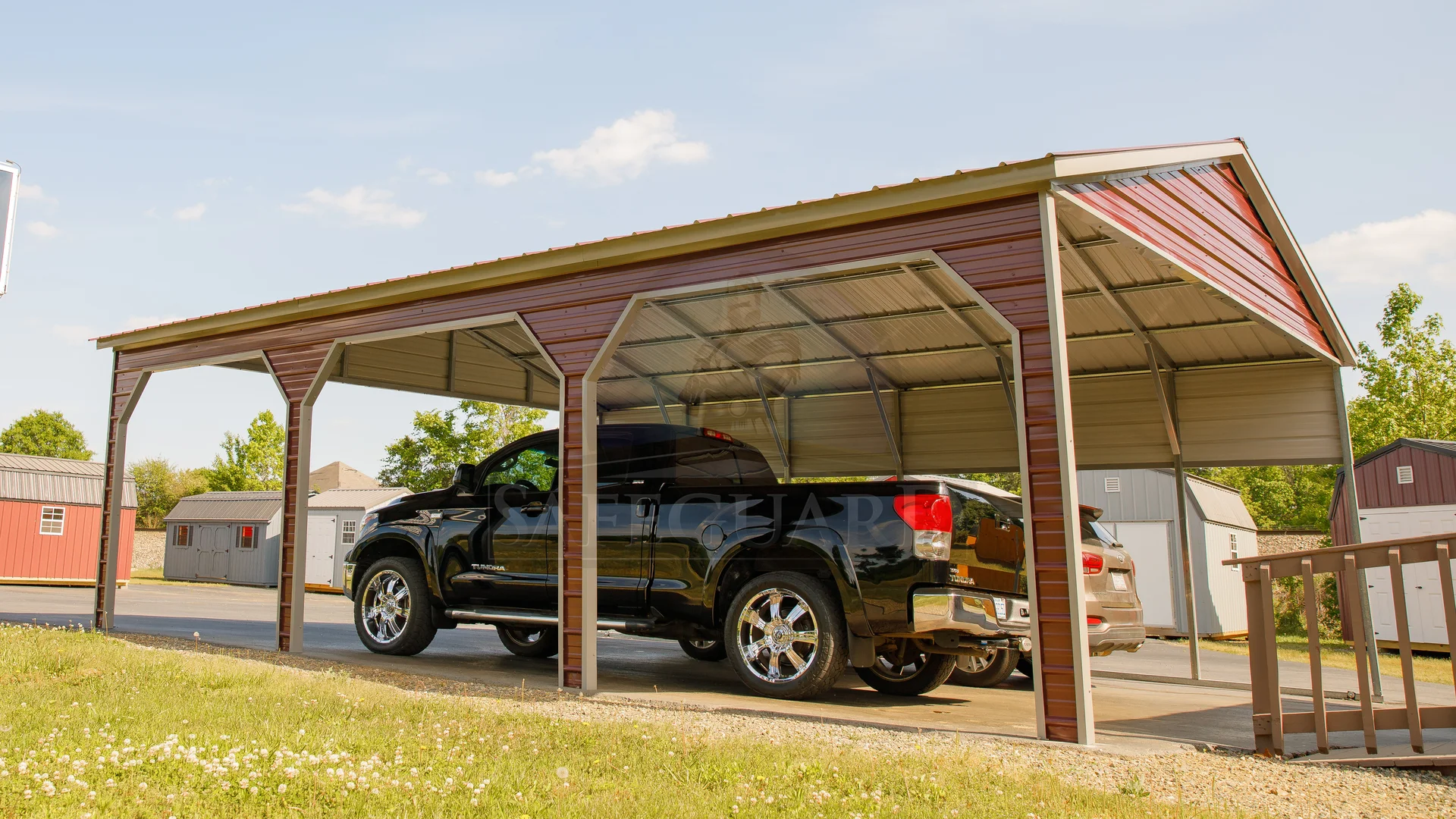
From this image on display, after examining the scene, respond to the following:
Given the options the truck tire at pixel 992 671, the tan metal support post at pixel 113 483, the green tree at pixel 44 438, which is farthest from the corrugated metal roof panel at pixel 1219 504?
the green tree at pixel 44 438

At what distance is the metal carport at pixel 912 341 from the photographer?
20.2 feet

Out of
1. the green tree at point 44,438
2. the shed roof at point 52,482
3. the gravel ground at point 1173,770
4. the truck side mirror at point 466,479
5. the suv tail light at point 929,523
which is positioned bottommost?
the gravel ground at point 1173,770

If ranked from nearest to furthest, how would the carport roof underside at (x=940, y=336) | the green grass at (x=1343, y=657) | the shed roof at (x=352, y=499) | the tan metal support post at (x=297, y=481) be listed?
Answer: the carport roof underside at (x=940, y=336) < the tan metal support post at (x=297, y=481) < the green grass at (x=1343, y=657) < the shed roof at (x=352, y=499)

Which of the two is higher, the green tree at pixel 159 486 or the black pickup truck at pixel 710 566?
the green tree at pixel 159 486

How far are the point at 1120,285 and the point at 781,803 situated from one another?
257 inches

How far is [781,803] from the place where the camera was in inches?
166

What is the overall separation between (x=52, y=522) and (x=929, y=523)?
29556 millimetres

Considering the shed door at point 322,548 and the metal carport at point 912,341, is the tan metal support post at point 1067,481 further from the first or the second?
the shed door at point 322,548

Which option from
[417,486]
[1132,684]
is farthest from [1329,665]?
[417,486]

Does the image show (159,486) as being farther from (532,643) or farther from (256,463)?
(532,643)

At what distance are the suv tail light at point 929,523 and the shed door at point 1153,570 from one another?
610 inches

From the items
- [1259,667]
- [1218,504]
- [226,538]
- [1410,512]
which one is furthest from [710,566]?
[226,538]

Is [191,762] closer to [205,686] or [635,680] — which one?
[205,686]

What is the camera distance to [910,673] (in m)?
8.06
